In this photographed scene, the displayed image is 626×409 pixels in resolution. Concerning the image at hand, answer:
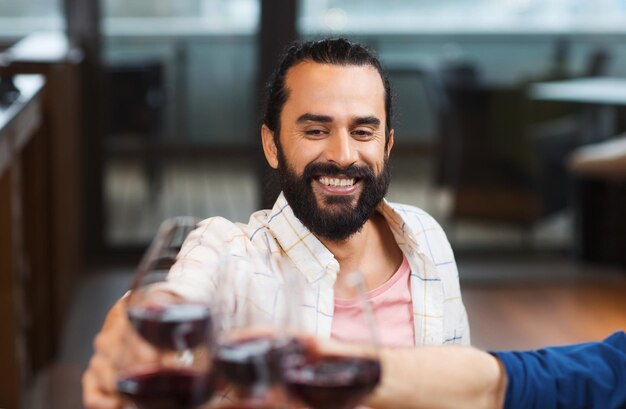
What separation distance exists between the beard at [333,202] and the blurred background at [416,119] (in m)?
3.64

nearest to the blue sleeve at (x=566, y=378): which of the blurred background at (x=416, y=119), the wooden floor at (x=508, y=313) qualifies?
the wooden floor at (x=508, y=313)

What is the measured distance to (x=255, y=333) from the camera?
4.29ft

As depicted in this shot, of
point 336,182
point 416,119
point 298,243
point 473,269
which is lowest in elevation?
point 473,269

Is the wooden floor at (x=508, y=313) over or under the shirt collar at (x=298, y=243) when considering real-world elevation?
under

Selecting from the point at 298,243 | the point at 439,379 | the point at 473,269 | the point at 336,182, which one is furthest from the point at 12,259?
the point at 473,269

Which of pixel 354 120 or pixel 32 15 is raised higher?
pixel 354 120

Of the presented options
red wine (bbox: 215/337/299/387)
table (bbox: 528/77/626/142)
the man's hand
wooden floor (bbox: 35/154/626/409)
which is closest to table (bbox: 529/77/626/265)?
table (bbox: 528/77/626/142)

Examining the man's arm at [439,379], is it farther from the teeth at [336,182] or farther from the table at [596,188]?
the table at [596,188]

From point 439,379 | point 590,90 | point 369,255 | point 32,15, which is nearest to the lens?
point 439,379

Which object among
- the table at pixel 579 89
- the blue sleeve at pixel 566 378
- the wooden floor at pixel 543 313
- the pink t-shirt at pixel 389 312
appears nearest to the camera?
the blue sleeve at pixel 566 378

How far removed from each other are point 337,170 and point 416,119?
164 inches

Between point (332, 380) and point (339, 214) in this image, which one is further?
point (339, 214)

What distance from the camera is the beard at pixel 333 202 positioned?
2.15 meters

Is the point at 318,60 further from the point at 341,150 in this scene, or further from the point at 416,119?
the point at 416,119
